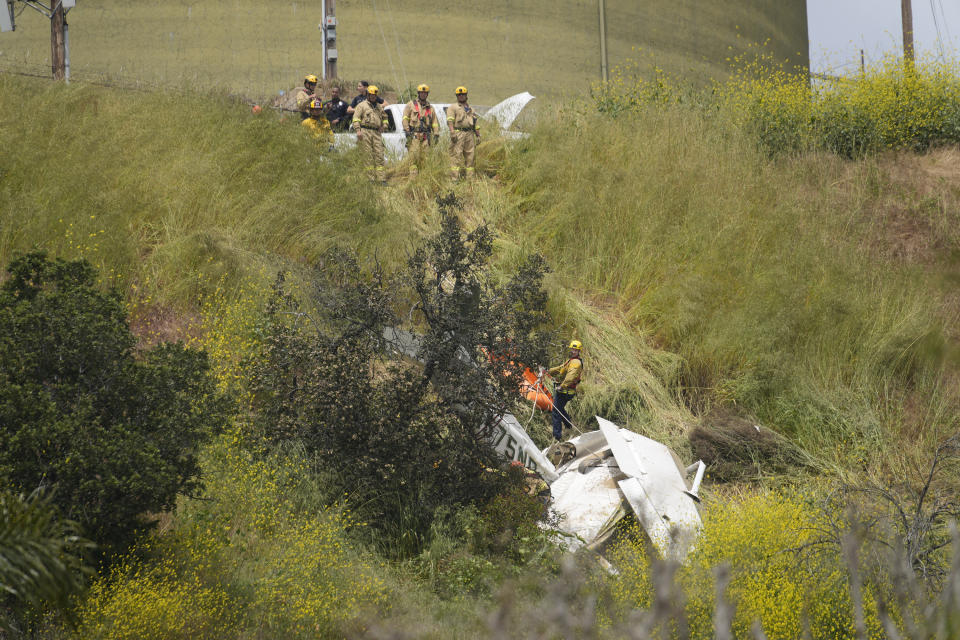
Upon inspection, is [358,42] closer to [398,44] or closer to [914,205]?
[398,44]

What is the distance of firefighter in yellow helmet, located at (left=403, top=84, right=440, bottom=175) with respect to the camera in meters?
14.2

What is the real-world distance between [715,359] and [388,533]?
507 centimetres

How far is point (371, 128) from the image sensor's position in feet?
46.6

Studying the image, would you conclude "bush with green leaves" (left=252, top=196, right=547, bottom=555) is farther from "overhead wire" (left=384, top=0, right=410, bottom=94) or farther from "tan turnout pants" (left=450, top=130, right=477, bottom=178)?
"overhead wire" (left=384, top=0, right=410, bottom=94)

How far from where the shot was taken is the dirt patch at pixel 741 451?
9.42m

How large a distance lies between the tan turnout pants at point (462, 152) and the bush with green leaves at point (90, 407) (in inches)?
327

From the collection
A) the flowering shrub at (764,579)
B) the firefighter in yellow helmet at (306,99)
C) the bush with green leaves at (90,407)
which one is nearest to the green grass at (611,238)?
the firefighter in yellow helmet at (306,99)

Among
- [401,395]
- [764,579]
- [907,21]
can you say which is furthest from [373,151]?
[907,21]

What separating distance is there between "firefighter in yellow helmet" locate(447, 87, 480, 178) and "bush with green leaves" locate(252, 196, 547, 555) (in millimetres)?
6238

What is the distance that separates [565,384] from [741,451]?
1911 millimetres

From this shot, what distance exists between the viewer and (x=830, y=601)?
603 centimetres

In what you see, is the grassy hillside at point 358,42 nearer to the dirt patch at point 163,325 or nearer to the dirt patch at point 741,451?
the dirt patch at point 163,325

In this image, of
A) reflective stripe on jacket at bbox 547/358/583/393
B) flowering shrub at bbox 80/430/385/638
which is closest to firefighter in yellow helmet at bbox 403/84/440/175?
reflective stripe on jacket at bbox 547/358/583/393

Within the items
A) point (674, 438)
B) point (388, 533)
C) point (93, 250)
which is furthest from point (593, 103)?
point (388, 533)
